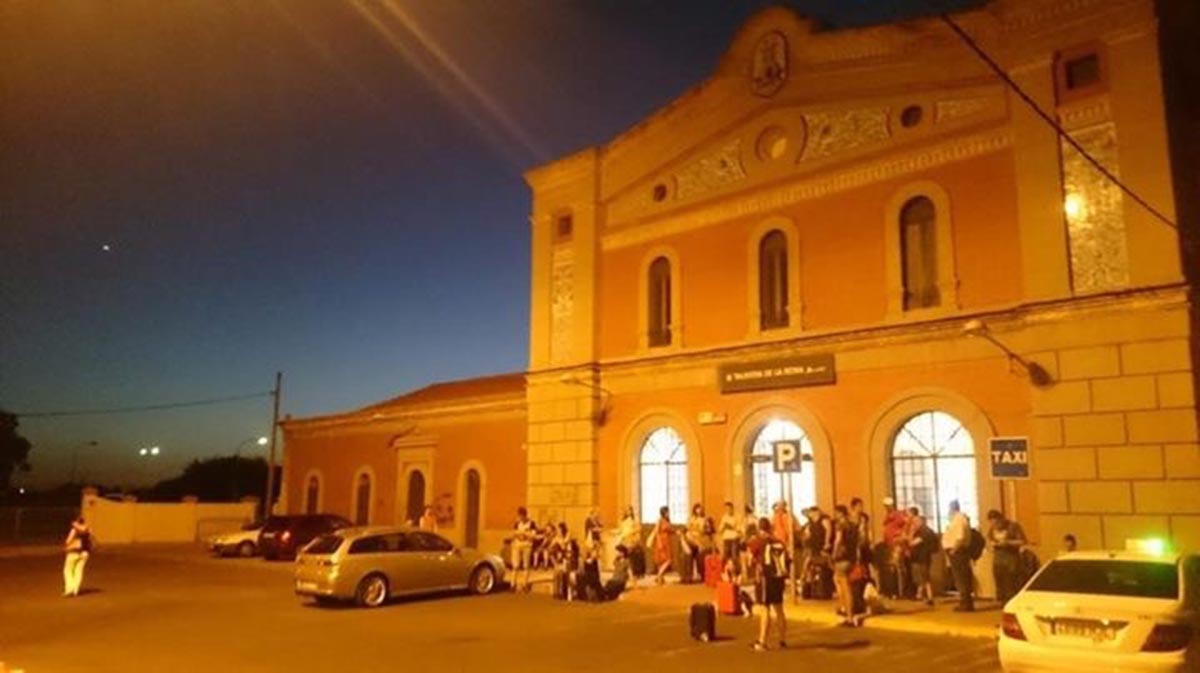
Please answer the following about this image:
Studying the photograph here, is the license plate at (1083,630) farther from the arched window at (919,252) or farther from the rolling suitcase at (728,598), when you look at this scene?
the arched window at (919,252)

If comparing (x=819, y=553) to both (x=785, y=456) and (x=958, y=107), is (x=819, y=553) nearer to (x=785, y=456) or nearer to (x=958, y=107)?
(x=785, y=456)

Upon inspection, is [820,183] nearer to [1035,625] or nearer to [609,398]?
[609,398]

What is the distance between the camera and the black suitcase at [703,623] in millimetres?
13289

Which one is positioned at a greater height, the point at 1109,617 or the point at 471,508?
the point at 471,508

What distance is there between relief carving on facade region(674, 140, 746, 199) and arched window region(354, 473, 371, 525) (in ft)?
55.7

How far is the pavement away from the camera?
13.7 m

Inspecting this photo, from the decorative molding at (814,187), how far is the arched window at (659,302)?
2.60 feet

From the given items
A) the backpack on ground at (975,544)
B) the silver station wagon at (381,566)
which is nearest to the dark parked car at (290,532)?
the silver station wagon at (381,566)

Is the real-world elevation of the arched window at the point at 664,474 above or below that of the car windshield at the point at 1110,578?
above

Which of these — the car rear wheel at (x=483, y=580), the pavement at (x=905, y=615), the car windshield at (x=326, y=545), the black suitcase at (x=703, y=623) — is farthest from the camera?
the car rear wheel at (x=483, y=580)

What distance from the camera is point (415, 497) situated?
30.9 m

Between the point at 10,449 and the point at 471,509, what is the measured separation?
53.9 metres

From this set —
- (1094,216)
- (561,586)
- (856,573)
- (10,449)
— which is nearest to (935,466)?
(856,573)

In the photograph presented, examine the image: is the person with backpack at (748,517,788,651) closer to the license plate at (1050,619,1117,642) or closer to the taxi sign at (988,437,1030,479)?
the taxi sign at (988,437,1030,479)
